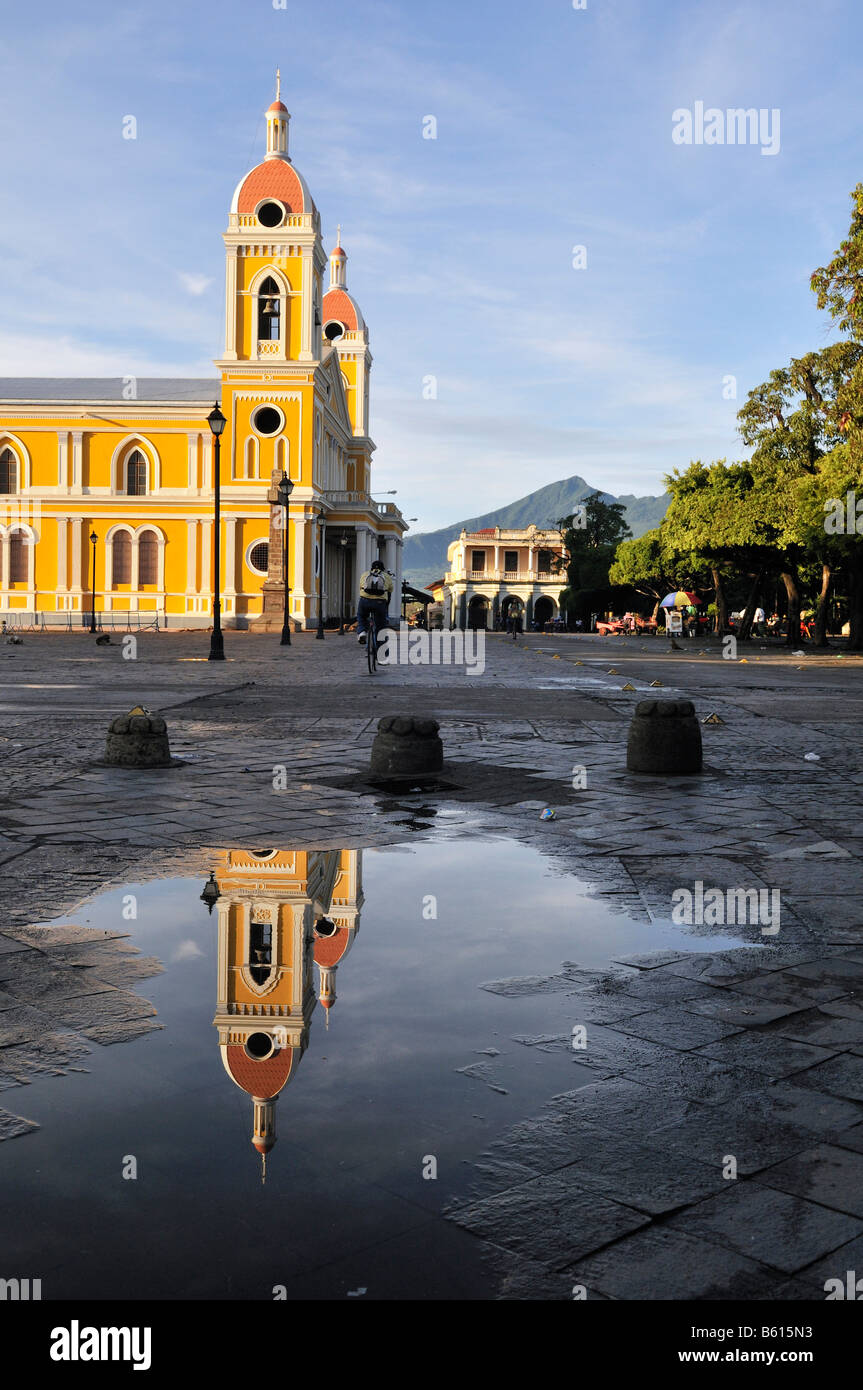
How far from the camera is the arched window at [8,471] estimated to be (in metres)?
58.3

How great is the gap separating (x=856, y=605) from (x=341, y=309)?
51477 mm

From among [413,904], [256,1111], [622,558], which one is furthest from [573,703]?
[622,558]

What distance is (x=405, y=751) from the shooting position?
8719 mm

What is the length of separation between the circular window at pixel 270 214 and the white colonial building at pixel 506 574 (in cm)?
5725

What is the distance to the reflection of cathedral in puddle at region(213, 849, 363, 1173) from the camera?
10.5 ft

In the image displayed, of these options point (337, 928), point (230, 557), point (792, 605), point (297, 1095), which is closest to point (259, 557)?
point (230, 557)

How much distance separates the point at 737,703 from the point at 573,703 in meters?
2.40

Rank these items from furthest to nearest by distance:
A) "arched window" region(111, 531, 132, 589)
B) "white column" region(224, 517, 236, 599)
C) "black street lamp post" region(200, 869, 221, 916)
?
1. "arched window" region(111, 531, 132, 589)
2. "white column" region(224, 517, 236, 599)
3. "black street lamp post" region(200, 869, 221, 916)

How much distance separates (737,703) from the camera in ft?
53.5

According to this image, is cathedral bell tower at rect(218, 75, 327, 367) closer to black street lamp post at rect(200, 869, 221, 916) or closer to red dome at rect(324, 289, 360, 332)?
red dome at rect(324, 289, 360, 332)

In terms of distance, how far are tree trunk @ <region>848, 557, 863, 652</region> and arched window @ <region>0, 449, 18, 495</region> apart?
3953 cm

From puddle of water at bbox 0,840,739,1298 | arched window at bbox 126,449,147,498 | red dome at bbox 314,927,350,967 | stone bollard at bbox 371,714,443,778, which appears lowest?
puddle of water at bbox 0,840,739,1298

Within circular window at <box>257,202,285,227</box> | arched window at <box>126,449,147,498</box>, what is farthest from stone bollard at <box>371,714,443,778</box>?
arched window at <box>126,449,147,498</box>

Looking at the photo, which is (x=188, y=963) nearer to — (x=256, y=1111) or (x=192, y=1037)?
(x=192, y=1037)
